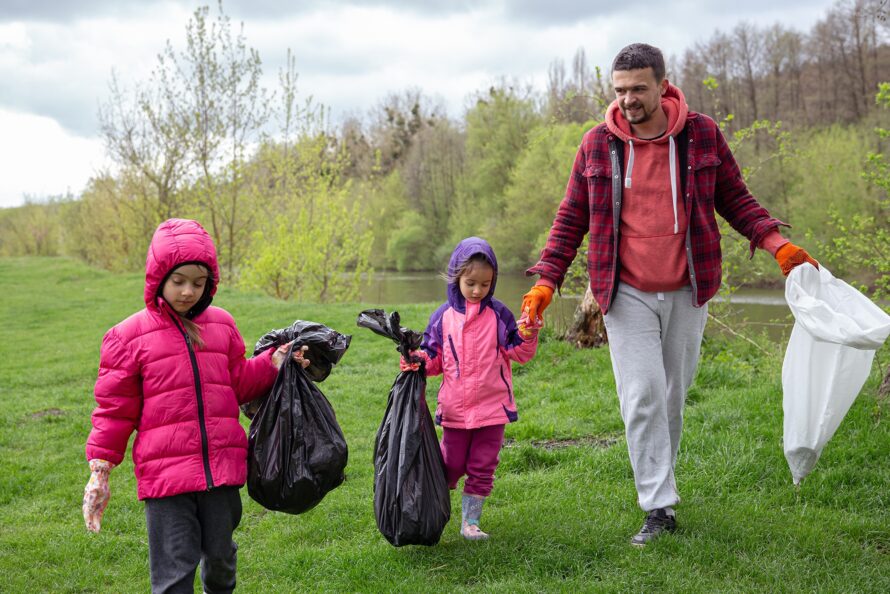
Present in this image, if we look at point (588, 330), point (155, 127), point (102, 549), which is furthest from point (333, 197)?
point (102, 549)

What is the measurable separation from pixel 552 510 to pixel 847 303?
1775 mm

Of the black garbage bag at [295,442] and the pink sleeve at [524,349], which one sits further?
the pink sleeve at [524,349]

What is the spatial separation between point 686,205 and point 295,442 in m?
2.04

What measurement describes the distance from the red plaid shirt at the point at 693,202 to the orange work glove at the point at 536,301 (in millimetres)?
111

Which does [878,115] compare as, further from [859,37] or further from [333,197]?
[333,197]

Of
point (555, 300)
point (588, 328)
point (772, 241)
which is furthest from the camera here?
point (555, 300)

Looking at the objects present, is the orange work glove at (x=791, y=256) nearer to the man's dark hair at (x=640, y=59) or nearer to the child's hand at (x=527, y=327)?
the man's dark hair at (x=640, y=59)

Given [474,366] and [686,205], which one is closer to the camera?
[686,205]

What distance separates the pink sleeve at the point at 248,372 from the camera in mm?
3123

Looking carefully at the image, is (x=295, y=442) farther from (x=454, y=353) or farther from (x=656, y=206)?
(x=656, y=206)

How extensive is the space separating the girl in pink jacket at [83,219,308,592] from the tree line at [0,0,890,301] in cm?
513

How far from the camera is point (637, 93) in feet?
11.2

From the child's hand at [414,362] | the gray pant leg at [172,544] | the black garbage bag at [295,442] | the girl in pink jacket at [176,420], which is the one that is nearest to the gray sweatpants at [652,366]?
the child's hand at [414,362]

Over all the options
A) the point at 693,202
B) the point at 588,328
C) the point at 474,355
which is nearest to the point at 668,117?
the point at 693,202
